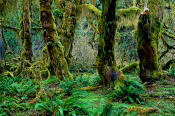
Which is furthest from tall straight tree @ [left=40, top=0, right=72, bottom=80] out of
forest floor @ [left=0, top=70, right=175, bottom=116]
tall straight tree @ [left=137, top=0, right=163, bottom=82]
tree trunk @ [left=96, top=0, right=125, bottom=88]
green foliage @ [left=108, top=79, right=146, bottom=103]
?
tall straight tree @ [left=137, top=0, right=163, bottom=82]

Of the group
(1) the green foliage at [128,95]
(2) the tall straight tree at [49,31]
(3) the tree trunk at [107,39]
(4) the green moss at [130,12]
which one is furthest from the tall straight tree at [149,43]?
(4) the green moss at [130,12]

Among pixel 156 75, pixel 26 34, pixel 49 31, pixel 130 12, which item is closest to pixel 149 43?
pixel 156 75

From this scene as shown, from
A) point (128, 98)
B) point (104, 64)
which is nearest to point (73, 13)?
point (104, 64)

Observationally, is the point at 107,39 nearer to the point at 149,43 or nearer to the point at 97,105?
the point at 149,43

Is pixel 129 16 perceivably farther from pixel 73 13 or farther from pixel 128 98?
pixel 128 98

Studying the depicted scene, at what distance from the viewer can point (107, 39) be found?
5.89 meters

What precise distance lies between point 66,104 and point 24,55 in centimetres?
681

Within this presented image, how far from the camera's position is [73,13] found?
1033 centimetres

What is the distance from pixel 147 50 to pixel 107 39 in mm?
1529

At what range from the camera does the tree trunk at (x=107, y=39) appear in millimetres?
5758

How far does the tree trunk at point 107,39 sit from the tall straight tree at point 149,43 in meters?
1.04

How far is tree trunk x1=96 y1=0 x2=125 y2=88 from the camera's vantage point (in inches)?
227

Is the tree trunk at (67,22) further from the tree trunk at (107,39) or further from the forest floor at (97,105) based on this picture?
the forest floor at (97,105)

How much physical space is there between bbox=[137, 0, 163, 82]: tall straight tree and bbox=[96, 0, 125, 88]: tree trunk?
1041 millimetres
